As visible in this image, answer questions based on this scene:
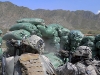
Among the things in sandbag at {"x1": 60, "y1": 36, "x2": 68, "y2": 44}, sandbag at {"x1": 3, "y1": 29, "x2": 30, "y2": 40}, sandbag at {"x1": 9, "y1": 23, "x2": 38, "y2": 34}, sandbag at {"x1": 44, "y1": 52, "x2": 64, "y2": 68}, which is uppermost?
sandbag at {"x1": 9, "y1": 23, "x2": 38, "y2": 34}

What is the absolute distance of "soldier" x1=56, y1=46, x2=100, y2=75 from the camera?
473 centimetres

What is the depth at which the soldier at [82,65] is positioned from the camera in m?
4.73

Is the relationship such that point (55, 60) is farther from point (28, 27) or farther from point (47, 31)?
point (28, 27)

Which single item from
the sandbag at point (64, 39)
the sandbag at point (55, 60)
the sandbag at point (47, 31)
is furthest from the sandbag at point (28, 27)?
the sandbag at point (64, 39)

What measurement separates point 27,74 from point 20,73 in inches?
4.1

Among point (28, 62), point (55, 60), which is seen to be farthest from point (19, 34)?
point (28, 62)

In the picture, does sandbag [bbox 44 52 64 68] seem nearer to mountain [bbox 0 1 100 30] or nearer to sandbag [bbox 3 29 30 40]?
sandbag [bbox 3 29 30 40]

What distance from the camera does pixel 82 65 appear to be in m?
5.00

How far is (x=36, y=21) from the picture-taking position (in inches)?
247

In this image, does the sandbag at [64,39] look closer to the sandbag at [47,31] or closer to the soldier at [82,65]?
the sandbag at [47,31]

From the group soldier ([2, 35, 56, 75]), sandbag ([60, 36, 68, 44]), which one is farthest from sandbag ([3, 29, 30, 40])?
soldier ([2, 35, 56, 75])

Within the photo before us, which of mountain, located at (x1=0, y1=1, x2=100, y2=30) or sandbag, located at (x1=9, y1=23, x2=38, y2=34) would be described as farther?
mountain, located at (x1=0, y1=1, x2=100, y2=30)

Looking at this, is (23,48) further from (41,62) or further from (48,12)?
(48,12)

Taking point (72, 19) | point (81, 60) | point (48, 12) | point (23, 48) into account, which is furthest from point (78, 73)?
point (48, 12)
